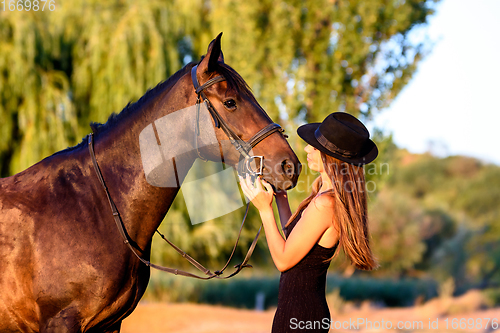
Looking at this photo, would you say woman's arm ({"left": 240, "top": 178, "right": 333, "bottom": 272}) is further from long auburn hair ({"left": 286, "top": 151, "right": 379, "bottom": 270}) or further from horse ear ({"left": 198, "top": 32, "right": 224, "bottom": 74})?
horse ear ({"left": 198, "top": 32, "right": 224, "bottom": 74})

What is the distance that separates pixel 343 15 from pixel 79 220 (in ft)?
21.8

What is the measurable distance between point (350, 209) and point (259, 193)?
489 millimetres

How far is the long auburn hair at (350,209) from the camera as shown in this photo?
208cm

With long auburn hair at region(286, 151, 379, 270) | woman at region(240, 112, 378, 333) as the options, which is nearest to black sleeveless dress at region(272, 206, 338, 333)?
woman at region(240, 112, 378, 333)

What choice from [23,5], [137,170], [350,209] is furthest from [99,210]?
[23,5]

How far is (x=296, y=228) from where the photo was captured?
6.89 ft

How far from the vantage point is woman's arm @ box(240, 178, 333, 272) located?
6.75 feet

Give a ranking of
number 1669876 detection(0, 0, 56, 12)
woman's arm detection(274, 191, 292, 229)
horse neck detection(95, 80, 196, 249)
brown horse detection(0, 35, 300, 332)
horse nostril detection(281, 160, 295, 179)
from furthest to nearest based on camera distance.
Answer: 1. number 1669876 detection(0, 0, 56, 12)
2. woman's arm detection(274, 191, 292, 229)
3. horse neck detection(95, 80, 196, 249)
4. horse nostril detection(281, 160, 295, 179)
5. brown horse detection(0, 35, 300, 332)

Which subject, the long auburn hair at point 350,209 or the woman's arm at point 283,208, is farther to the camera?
the woman's arm at point 283,208

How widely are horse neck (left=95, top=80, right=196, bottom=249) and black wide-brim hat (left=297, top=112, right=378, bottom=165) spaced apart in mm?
730

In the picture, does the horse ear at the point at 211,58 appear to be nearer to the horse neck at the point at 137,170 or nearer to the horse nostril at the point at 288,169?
the horse neck at the point at 137,170

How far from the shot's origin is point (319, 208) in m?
2.08

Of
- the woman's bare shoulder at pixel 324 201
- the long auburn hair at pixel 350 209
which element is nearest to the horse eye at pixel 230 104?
the long auburn hair at pixel 350 209

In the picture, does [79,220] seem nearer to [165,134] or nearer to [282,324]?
[165,134]
